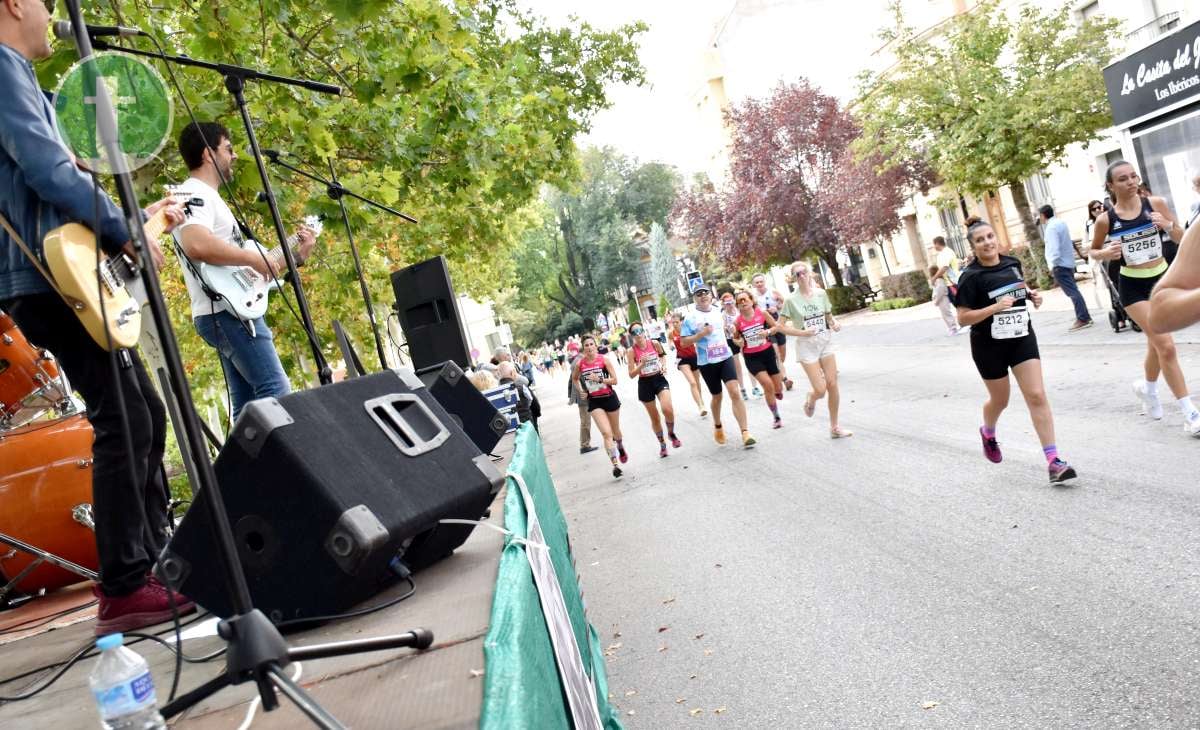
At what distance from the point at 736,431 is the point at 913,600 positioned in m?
9.37

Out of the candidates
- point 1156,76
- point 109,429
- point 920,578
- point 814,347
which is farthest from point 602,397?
point 109,429

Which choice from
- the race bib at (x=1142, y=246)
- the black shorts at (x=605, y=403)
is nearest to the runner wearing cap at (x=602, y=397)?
the black shorts at (x=605, y=403)

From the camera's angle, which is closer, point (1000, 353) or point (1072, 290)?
point (1000, 353)

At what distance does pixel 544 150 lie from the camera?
16016mm

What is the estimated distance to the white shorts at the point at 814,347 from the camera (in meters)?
12.6

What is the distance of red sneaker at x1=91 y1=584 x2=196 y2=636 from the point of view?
3834 millimetres

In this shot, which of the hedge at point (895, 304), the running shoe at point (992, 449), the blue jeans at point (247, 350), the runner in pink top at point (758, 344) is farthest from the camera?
the hedge at point (895, 304)

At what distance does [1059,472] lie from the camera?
7.40m

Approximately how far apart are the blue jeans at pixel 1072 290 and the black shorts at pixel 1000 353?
1021 cm

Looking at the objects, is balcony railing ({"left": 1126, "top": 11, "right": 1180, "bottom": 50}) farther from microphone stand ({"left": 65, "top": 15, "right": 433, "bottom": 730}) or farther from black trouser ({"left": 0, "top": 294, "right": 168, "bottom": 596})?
microphone stand ({"left": 65, "top": 15, "right": 433, "bottom": 730})

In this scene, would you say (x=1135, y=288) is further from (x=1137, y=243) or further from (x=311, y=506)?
(x=311, y=506)

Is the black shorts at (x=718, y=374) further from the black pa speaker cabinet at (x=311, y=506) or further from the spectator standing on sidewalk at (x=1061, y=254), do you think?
the black pa speaker cabinet at (x=311, y=506)

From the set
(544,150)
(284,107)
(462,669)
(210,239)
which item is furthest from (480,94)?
(462,669)

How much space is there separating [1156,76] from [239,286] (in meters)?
17.2
